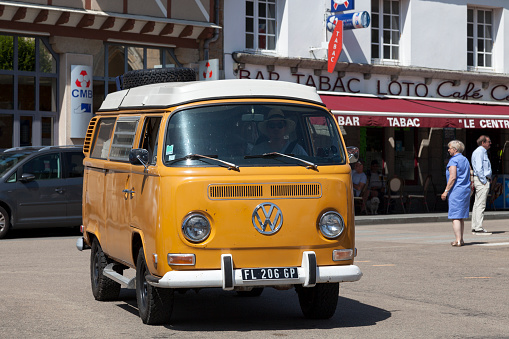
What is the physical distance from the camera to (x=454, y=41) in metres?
29.8

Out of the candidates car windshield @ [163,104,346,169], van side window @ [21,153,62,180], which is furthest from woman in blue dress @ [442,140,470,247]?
car windshield @ [163,104,346,169]

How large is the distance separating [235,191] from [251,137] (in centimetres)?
66

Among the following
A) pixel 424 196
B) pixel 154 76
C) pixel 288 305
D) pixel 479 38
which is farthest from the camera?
pixel 479 38

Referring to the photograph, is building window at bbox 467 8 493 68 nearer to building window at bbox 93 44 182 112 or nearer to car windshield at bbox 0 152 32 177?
building window at bbox 93 44 182 112

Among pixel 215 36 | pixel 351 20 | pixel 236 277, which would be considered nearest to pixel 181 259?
pixel 236 277

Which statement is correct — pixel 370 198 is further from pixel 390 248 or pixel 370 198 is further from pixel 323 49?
pixel 390 248

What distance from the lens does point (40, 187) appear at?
17844 millimetres

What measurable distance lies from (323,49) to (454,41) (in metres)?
5.34

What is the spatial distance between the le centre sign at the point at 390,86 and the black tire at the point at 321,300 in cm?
1747

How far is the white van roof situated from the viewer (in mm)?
8164

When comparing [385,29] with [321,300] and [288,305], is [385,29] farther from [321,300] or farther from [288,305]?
[321,300]

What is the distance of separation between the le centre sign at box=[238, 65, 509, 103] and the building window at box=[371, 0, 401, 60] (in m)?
0.83

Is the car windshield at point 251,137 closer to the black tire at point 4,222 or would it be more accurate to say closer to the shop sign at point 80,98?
the black tire at point 4,222

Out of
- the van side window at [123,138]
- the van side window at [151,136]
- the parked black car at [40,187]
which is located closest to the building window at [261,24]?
the parked black car at [40,187]
